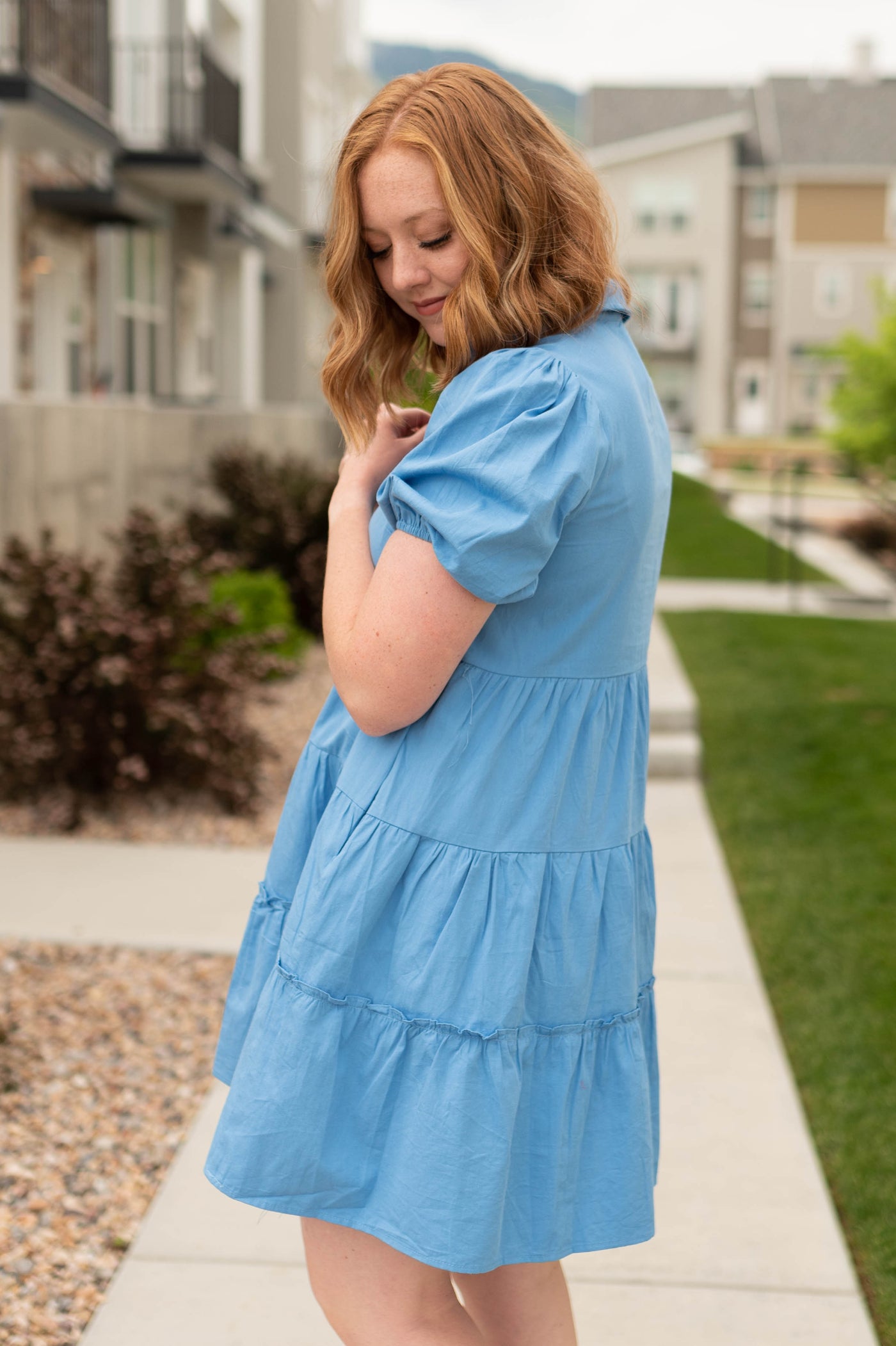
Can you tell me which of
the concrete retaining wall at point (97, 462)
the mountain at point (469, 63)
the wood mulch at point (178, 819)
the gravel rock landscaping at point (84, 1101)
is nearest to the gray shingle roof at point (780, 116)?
the mountain at point (469, 63)

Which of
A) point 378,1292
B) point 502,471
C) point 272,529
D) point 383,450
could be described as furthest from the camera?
point 272,529

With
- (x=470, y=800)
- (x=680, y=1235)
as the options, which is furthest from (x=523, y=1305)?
(x=680, y=1235)

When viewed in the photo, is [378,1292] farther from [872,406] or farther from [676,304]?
[676,304]

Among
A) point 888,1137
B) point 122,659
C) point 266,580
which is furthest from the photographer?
point 266,580

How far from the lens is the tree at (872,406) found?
20484 mm

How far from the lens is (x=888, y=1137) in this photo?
3.08 meters

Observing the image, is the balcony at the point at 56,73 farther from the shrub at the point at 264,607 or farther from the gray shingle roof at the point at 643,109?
the gray shingle roof at the point at 643,109

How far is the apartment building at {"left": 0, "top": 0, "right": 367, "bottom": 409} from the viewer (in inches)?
428

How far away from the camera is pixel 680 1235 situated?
2637mm

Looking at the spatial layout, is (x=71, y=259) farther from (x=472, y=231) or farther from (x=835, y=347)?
(x=835, y=347)

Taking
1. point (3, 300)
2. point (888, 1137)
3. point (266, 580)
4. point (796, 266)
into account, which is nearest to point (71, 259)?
point (3, 300)

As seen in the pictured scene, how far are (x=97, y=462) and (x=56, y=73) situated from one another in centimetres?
533

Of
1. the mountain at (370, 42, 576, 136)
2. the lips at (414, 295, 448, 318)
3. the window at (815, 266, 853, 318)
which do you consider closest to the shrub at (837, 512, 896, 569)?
the mountain at (370, 42, 576, 136)

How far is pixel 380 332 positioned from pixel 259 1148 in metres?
0.95
